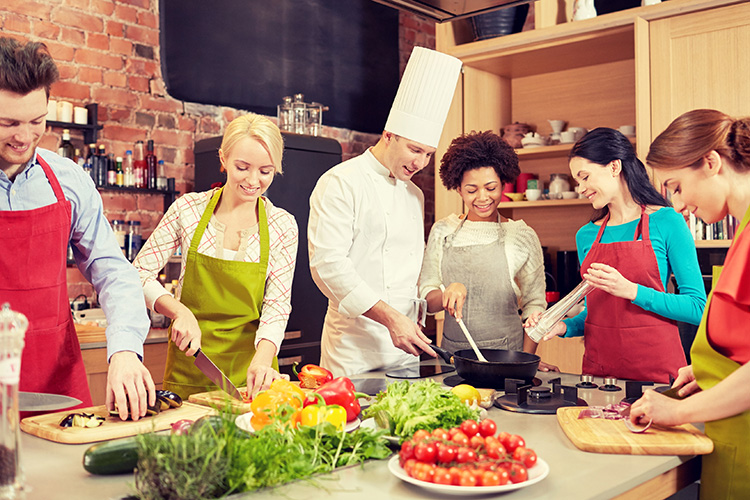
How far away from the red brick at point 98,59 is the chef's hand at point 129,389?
2.84 m

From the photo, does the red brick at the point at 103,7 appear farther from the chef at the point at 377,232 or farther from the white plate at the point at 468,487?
the white plate at the point at 468,487

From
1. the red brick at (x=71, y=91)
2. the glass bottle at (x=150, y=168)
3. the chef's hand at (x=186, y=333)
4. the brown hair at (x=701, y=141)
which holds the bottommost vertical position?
the chef's hand at (x=186, y=333)

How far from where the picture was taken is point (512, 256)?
271cm

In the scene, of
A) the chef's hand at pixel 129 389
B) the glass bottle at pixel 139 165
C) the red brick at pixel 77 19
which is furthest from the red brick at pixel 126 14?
the chef's hand at pixel 129 389

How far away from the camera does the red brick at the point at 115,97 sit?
391cm

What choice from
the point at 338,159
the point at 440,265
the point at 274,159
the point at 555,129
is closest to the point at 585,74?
the point at 555,129

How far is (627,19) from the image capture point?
3492 mm

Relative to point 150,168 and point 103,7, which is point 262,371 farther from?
point 103,7

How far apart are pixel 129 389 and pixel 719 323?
122 centimetres

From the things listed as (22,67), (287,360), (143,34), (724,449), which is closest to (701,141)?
(724,449)

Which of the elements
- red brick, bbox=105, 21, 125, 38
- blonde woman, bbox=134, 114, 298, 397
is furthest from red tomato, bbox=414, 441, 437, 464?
red brick, bbox=105, 21, 125, 38

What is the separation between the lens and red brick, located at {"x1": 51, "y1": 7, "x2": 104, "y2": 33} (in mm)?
3768

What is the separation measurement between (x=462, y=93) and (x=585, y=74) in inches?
29.3

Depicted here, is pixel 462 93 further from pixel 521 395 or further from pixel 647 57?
pixel 521 395
